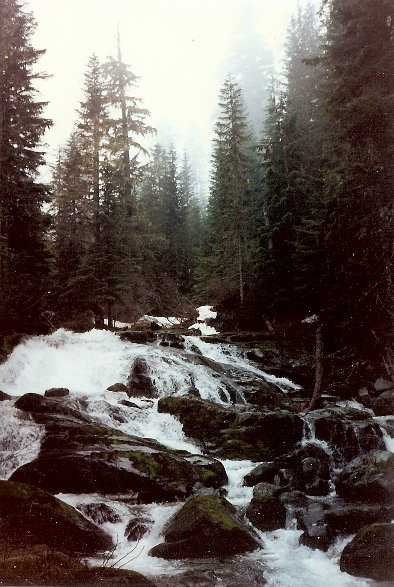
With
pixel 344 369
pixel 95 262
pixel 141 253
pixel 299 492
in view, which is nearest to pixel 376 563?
pixel 299 492

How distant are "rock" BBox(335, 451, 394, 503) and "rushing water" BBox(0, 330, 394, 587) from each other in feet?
5.76

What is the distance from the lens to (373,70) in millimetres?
13656

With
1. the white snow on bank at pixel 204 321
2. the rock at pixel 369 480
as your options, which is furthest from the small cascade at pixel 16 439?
the white snow on bank at pixel 204 321

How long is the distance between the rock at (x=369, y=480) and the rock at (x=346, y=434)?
1.82 m

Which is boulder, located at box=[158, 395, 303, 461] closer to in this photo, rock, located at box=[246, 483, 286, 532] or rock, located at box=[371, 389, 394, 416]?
rock, located at box=[246, 483, 286, 532]

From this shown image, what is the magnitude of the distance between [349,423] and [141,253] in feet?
57.1

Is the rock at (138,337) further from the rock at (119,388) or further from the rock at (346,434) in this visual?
the rock at (346,434)

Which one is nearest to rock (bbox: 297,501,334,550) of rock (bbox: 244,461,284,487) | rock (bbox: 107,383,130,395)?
rock (bbox: 244,461,284,487)

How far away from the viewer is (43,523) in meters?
6.79

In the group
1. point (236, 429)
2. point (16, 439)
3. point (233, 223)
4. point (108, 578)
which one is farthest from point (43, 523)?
point (233, 223)

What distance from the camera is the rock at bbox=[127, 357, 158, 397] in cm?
1480

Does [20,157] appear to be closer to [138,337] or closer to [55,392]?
[138,337]

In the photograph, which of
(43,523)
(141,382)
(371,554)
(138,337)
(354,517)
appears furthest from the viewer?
(138,337)

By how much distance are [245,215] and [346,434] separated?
19398 millimetres
